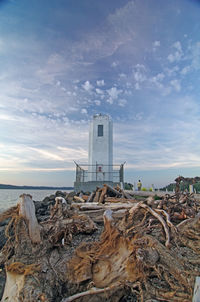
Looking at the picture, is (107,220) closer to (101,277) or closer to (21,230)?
(101,277)

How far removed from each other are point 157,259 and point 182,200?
2380 millimetres

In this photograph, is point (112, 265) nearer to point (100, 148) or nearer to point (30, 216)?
point (30, 216)

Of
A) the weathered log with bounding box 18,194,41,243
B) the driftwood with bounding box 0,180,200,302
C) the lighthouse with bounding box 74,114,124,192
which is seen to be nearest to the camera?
the driftwood with bounding box 0,180,200,302

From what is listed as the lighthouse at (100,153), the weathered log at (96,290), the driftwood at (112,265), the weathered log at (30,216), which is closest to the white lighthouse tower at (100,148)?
the lighthouse at (100,153)

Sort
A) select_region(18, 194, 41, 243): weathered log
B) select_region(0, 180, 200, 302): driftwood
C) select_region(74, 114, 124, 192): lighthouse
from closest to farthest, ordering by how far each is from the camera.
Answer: select_region(0, 180, 200, 302): driftwood
select_region(18, 194, 41, 243): weathered log
select_region(74, 114, 124, 192): lighthouse

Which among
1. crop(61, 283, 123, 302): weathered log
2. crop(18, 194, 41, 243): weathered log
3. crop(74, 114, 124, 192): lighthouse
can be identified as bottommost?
crop(61, 283, 123, 302): weathered log

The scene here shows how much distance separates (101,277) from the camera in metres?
2.24

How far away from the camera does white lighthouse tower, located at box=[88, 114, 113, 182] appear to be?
74.5 feet

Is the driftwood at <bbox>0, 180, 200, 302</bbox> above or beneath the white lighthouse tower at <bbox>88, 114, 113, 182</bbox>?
beneath

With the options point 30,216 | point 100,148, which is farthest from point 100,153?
point 30,216

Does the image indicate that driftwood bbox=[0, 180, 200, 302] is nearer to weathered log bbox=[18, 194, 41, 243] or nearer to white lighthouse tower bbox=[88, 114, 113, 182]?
weathered log bbox=[18, 194, 41, 243]

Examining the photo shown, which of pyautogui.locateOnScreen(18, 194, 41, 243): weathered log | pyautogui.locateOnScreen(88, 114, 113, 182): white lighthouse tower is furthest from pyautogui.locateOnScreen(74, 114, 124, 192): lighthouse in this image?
pyautogui.locateOnScreen(18, 194, 41, 243): weathered log

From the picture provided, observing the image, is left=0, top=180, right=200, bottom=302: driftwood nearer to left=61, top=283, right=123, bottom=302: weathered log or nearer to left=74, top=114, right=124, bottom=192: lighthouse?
left=61, top=283, right=123, bottom=302: weathered log

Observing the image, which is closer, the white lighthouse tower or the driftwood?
the driftwood
